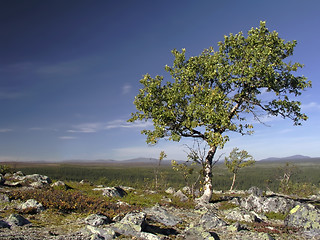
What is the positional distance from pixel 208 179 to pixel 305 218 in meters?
11.8

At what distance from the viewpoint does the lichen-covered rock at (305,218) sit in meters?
16.4

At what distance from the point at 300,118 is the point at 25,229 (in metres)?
28.0

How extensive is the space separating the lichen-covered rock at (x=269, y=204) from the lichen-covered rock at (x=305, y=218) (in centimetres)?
628

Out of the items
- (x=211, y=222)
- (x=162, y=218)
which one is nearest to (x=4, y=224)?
(x=162, y=218)

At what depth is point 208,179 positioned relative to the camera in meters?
27.8

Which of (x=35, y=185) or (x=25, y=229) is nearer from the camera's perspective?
(x=25, y=229)

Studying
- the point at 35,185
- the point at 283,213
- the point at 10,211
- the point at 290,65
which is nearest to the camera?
the point at 10,211

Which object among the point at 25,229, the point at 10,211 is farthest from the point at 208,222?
the point at 10,211

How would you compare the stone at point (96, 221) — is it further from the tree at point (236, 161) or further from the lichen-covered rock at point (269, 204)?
the tree at point (236, 161)

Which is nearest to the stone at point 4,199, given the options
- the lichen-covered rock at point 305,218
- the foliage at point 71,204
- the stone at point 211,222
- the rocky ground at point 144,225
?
the rocky ground at point 144,225

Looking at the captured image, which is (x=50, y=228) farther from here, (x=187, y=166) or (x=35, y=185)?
(x=187, y=166)

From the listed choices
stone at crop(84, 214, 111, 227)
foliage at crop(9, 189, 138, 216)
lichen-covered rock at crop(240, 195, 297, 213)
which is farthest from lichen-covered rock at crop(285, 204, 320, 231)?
stone at crop(84, 214, 111, 227)

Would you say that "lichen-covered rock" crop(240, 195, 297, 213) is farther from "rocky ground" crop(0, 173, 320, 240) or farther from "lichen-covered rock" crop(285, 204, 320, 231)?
"lichen-covered rock" crop(285, 204, 320, 231)

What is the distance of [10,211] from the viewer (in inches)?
615
